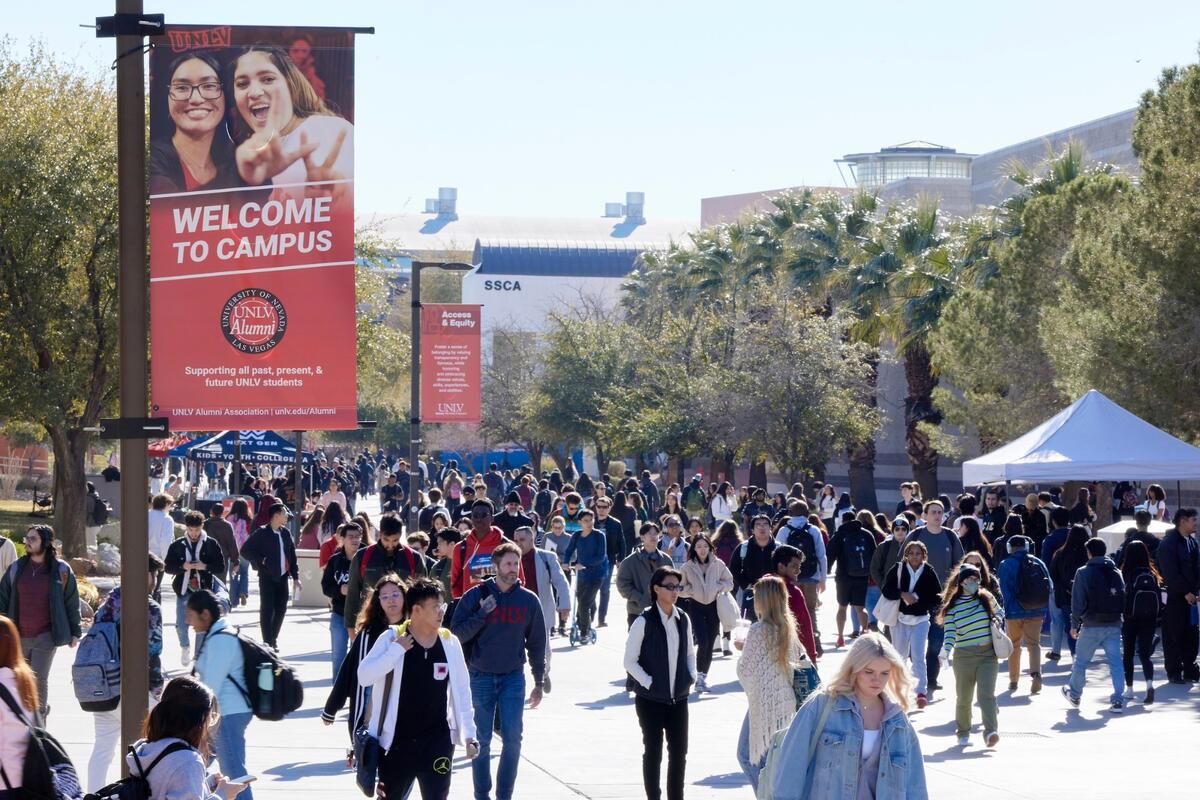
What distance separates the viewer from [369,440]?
299ft

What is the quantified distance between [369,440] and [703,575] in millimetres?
76435

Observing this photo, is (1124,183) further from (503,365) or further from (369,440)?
(369,440)

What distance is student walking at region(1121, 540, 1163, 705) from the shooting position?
15.6m

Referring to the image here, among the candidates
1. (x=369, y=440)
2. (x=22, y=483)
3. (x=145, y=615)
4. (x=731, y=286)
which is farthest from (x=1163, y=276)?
(x=369, y=440)

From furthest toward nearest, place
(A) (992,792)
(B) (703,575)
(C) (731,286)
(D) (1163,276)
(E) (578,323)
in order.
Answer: (E) (578,323), (C) (731,286), (D) (1163,276), (B) (703,575), (A) (992,792)

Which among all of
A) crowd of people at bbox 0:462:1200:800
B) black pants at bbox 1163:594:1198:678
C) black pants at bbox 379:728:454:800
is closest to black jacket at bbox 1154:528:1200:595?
crowd of people at bbox 0:462:1200:800

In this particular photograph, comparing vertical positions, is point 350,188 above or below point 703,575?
above

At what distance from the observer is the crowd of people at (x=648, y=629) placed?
19.3ft

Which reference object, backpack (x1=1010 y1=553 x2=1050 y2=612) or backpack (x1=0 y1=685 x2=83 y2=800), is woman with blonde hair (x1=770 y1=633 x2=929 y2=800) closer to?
backpack (x1=0 y1=685 x2=83 y2=800)

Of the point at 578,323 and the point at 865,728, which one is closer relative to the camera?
the point at 865,728

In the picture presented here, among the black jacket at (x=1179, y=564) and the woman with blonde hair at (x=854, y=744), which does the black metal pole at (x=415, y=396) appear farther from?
the woman with blonde hair at (x=854, y=744)

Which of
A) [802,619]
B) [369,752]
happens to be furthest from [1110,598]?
[369,752]

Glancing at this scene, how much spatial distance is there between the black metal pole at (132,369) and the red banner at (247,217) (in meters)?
0.13

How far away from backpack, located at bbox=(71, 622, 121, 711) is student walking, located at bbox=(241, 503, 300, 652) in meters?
6.76
